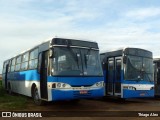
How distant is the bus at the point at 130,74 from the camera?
1767cm

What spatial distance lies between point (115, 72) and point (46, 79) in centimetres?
512

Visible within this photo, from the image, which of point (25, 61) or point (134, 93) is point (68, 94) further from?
point (25, 61)

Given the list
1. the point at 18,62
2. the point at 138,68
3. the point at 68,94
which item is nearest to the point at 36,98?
the point at 68,94

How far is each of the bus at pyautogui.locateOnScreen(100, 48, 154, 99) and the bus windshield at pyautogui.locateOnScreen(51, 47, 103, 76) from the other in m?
3.18

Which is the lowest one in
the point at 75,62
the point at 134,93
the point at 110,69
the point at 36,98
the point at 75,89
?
the point at 36,98

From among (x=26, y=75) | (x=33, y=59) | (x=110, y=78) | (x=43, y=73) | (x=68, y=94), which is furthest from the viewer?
(x=110, y=78)

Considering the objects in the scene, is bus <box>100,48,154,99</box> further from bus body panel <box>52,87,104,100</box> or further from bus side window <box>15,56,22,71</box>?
bus side window <box>15,56,22,71</box>

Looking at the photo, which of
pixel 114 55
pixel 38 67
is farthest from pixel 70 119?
pixel 114 55

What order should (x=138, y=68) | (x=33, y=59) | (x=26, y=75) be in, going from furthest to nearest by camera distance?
(x=26, y=75) < (x=138, y=68) < (x=33, y=59)

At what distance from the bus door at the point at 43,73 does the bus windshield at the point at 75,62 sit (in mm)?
1018

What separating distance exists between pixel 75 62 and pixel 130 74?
14.6 feet

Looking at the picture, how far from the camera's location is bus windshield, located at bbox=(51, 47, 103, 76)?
1405cm

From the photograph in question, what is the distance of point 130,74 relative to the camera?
1775 centimetres

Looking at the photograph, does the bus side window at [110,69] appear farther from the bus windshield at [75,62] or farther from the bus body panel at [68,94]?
the bus body panel at [68,94]
